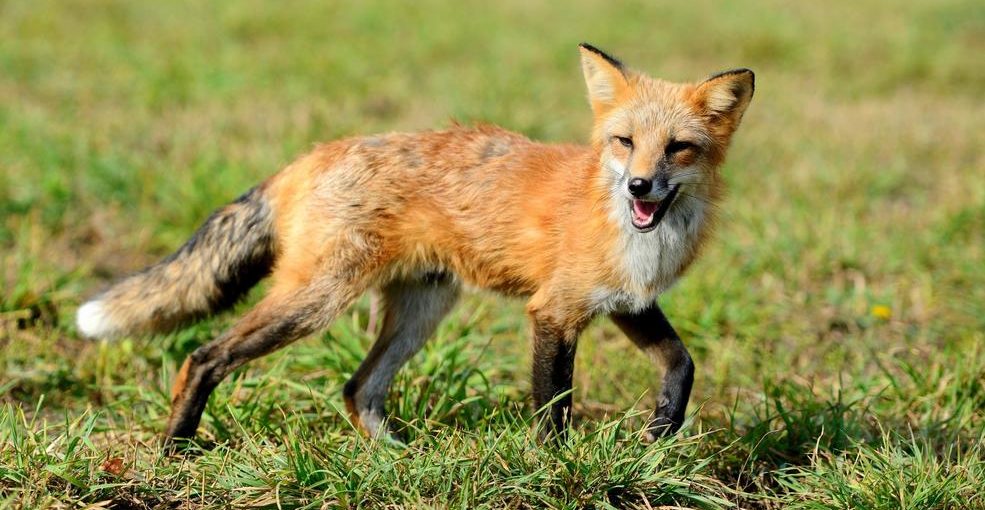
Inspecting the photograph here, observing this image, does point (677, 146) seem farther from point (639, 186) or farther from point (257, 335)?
point (257, 335)

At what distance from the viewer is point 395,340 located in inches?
199

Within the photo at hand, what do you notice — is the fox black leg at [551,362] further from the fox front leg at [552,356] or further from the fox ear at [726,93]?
the fox ear at [726,93]

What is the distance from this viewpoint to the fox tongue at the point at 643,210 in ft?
13.6

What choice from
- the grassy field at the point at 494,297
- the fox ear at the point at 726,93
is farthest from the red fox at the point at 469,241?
the grassy field at the point at 494,297

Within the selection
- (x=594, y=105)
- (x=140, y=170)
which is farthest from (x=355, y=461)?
(x=140, y=170)

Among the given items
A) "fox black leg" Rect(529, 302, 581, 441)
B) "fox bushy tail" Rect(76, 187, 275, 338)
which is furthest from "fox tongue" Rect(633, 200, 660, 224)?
"fox bushy tail" Rect(76, 187, 275, 338)

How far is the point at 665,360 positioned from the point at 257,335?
1.84 metres

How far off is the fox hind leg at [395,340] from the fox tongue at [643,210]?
119 cm

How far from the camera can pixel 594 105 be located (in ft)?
14.8

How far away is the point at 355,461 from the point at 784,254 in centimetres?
424

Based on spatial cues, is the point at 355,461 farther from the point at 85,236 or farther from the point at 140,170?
the point at 140,170

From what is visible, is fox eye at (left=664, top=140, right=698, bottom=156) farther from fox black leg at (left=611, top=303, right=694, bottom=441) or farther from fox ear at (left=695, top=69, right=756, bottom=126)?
fox black leg at (left=611, top=303, right=694, bottom=441)

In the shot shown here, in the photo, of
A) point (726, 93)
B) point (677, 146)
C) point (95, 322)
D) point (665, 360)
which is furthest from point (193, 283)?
point (726, 93)

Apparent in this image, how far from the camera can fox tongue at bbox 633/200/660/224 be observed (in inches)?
163
